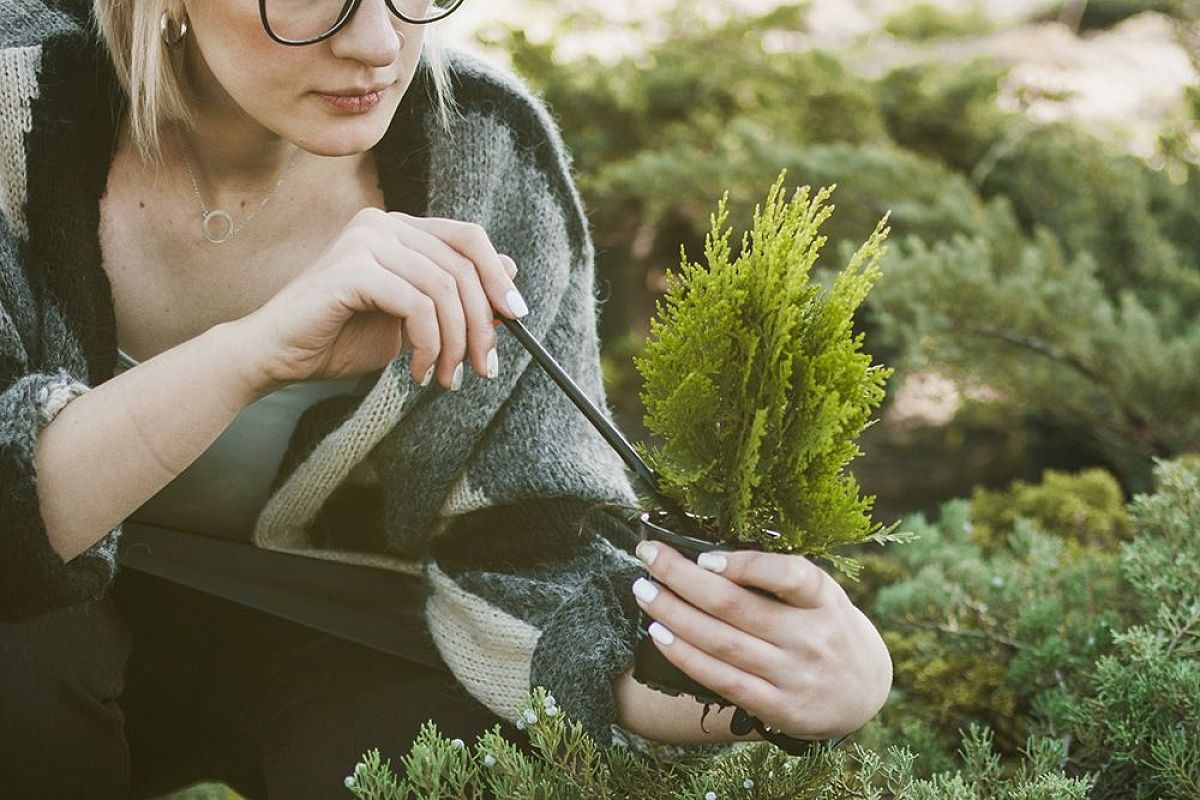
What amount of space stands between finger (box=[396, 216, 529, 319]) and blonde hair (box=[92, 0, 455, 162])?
1.63 ft

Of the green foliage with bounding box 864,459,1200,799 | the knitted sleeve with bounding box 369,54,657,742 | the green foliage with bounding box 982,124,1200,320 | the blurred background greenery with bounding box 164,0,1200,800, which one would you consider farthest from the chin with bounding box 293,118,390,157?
the green foliage with bounding box 982,124,1200,320

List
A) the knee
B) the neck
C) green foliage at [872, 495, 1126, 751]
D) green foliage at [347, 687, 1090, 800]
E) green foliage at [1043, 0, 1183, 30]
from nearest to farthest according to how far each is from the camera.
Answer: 1. green foliage at [347, 687, 1090, 800]
2. the knee
3. the neck
4. green foliage at [872, 495, 1126, 751]
5. green foliage at [1043, 0, 1183, 30]

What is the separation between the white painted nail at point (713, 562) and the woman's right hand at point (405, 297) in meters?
0.28

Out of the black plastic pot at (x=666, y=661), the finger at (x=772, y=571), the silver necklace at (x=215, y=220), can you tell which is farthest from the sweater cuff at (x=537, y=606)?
the silver necklace at (x=215, y=220)

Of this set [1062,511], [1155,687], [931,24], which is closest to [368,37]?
[1155,687]

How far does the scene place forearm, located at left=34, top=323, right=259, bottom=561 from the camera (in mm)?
1296

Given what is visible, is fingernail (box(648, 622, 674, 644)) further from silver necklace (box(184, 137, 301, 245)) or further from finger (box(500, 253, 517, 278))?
silver necklace (box(184, 137, 301, 245))

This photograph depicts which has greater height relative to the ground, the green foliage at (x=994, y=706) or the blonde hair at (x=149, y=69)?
the blonde hair at (x=149, y=69)

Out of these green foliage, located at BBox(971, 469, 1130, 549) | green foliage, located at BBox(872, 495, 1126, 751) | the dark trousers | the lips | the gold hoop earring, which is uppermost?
the gold hoop earring

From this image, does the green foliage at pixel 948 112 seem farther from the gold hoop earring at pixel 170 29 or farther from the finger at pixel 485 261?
the finger at pixel 485 261

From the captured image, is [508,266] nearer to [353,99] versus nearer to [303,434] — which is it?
[353,99]

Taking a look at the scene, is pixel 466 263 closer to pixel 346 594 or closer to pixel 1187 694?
pixel 346 594

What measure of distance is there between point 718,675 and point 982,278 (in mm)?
1879

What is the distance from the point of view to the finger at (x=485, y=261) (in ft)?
4.03
